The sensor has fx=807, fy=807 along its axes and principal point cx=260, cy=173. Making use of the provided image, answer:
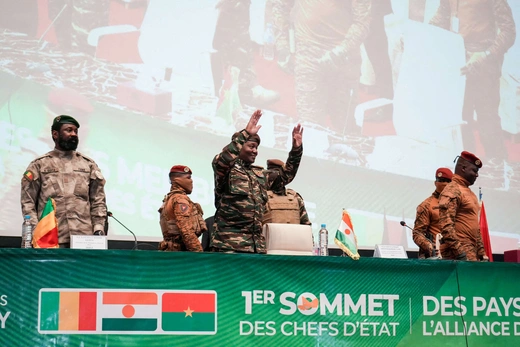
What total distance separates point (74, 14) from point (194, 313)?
135 inches

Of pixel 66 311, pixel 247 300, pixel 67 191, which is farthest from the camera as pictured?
pixel 67 191

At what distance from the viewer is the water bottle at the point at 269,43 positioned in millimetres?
7352

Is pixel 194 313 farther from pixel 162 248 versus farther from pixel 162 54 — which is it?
pixel 162 54

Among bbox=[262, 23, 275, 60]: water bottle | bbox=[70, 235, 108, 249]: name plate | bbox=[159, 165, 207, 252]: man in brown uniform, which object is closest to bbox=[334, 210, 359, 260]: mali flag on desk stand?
bbox=[159, 165, 207, 252]: man in brown uniform

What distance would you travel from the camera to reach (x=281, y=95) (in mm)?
7375

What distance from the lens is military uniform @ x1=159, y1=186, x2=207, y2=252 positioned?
5.39 metres

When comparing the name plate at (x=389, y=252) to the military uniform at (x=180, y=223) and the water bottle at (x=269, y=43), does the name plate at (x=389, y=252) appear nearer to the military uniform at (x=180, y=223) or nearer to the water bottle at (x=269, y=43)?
the military uniform at (x=180, y=223)

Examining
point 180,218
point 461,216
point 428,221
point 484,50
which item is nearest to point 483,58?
point 484,50

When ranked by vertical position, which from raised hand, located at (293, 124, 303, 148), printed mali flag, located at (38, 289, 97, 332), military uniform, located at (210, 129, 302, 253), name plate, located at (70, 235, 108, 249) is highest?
raised hand, located at (293, 124, 303, 148)

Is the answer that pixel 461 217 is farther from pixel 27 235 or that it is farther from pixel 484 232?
pixel 27 235

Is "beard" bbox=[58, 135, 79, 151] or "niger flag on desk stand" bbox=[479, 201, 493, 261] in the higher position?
"beard" bbox=[58, 135, 79, 151]

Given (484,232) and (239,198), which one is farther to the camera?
(484,232)

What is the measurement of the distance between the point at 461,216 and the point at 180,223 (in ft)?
6.76

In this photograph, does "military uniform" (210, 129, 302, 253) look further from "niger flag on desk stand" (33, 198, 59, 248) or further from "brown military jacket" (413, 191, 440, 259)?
"brown military jacket" (413, 191, 440, 259)
